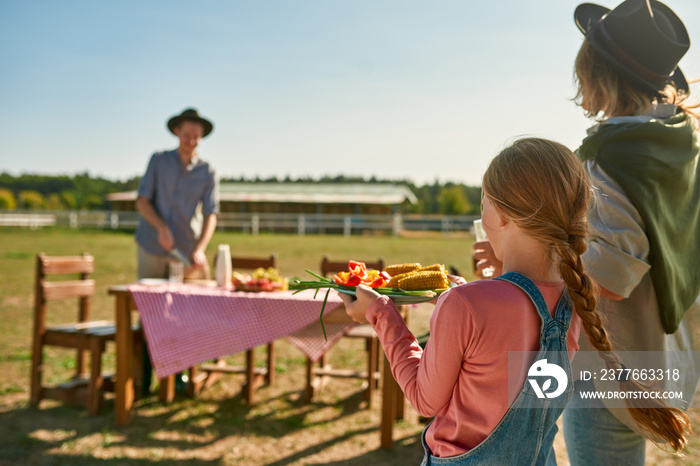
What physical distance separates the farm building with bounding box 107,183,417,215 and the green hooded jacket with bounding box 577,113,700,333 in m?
37.8

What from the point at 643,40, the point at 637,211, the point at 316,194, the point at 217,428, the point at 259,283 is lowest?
the point at 217,428

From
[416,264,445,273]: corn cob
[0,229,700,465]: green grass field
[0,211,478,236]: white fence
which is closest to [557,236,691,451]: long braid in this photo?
[416,264,445,273]: corn cob

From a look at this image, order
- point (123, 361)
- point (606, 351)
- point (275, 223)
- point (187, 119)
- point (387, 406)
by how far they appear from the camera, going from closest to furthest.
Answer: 1. point (606, 351)
2. point (387, 406)
3. point (123, 361)
4. point (187, 119)
5. point (275, 223)

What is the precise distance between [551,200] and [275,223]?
27215 millimetres

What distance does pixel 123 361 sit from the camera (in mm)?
3742

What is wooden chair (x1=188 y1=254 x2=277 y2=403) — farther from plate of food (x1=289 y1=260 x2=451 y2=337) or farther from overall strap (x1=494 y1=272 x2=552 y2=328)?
overall strap (x1=494 y1=272 x2=552 y2=328)

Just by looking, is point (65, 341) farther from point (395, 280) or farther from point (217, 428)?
point (395, 280)

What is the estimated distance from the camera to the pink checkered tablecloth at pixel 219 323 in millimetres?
3295

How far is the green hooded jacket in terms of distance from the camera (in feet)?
5.14

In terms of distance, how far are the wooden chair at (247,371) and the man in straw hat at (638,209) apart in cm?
303

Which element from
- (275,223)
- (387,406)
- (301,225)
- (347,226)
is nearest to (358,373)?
(387,406)

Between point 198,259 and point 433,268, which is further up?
point 433,268

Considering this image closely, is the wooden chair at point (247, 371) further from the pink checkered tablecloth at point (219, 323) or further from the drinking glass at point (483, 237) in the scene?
the drinking glass at point (483, 237)

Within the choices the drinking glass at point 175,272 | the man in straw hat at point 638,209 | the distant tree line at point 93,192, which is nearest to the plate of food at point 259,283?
the drinking glass at point 175,272
